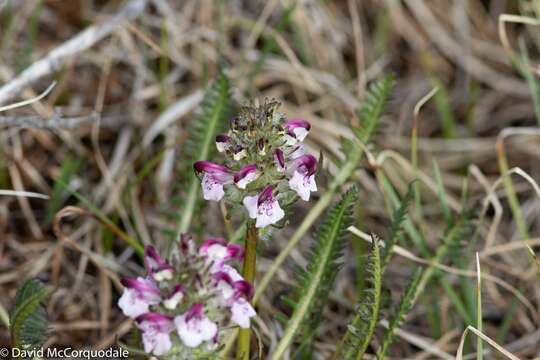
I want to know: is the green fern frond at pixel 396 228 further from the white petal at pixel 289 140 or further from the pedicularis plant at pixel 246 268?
the white petal at pixel 289 140

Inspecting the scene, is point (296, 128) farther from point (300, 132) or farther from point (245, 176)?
point (245, 176)

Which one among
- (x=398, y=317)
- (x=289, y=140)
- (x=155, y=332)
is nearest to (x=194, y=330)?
(x=155, y=332)

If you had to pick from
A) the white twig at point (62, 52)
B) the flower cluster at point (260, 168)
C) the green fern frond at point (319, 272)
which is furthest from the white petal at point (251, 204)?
the white twig at point (62, 52)

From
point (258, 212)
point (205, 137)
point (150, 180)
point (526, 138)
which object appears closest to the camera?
point (258, 212)

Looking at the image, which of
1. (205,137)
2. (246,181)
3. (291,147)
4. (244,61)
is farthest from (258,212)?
(244,61)

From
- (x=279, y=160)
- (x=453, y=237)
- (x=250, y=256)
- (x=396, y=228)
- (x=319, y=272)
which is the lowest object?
(x=453, y=237)

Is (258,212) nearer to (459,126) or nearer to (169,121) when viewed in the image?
(169,121)
